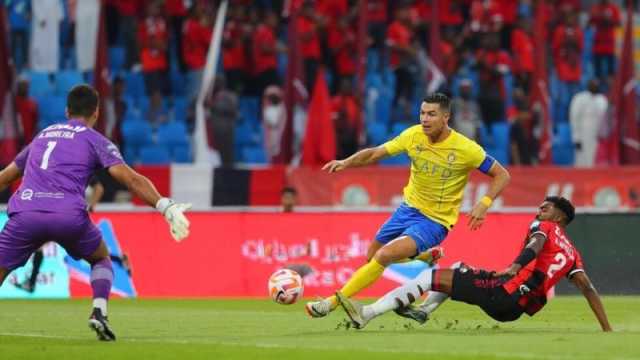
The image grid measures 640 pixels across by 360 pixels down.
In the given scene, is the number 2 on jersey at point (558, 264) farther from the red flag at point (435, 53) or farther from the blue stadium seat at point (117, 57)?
the blue stadium seat at point (117, 57)

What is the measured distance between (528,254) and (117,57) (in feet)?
60.5

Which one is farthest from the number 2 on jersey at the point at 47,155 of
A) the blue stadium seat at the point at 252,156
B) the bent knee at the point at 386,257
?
the blue stadium seat at the point at 252,156

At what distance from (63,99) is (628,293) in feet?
39.3

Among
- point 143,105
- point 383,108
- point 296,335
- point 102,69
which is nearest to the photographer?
point 296,335

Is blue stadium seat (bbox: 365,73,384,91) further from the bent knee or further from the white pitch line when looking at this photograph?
the white pitch line

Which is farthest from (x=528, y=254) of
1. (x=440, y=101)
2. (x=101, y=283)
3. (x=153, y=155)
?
(x=153, y=155)

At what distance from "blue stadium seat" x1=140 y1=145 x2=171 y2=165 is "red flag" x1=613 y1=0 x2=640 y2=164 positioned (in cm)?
846

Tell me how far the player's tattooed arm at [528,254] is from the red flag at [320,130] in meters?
14.2

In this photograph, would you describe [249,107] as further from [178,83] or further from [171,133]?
[171,133]

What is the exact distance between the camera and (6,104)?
90.0 ft

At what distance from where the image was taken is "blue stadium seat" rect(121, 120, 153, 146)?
29.7 metres

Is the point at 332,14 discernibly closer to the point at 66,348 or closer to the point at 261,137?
the point at 261,137

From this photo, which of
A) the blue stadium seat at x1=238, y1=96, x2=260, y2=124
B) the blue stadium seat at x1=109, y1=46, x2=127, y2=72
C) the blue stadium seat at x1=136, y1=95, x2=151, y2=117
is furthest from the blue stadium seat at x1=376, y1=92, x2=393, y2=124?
the blue stadium seat at x1=109, y1=46, x2=127, y2=72

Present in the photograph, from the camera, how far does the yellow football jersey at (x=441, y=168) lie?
48.9 ft
